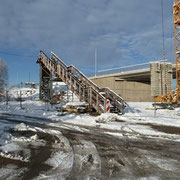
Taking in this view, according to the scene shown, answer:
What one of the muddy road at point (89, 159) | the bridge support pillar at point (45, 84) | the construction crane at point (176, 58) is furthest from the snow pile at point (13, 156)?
the construction crane at point (176, 58)

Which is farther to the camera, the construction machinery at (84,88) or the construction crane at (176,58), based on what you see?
the construction crane at (176,58)

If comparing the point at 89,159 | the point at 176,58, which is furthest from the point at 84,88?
the point at 176,58

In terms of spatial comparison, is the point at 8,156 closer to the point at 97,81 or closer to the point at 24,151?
the point at 24,151

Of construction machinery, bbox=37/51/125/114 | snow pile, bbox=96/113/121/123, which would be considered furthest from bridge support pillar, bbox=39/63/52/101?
snow pile, bbox=96/113/121/123

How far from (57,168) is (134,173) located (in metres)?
1.59

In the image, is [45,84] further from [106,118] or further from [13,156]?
[13,156]

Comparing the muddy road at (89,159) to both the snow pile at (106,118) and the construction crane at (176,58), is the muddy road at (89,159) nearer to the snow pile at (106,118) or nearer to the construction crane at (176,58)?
the snow pile at (106,118)

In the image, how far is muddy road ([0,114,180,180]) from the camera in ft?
10.5

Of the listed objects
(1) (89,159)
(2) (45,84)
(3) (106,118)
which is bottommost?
(1) (89,159)

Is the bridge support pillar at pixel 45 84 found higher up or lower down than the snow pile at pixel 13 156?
higher up

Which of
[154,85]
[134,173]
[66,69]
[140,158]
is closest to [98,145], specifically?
[140,158]

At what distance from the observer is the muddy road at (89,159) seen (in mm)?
3209

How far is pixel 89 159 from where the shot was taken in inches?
158

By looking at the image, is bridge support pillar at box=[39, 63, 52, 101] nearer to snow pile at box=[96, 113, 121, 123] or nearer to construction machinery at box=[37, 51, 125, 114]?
construction machinery at box=[37, 51, 125, 114]
